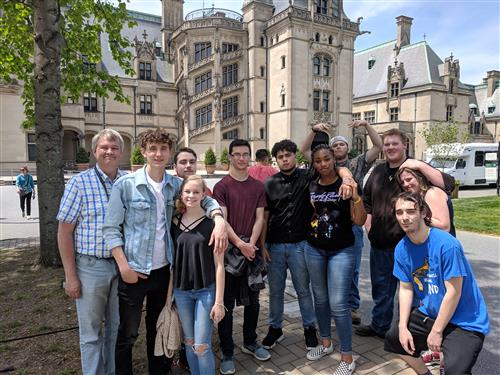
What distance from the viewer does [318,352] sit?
3697 millimetres

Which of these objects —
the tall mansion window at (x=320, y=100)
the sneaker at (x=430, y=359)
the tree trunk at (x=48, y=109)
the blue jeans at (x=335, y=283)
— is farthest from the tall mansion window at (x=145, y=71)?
the sneaker at (x=430, y=359)

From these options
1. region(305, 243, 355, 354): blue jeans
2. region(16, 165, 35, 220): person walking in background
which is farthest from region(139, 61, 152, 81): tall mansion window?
region(305, 243, 355, 354): blue jeans

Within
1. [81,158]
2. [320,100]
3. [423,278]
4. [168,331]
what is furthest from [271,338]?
[320,100]

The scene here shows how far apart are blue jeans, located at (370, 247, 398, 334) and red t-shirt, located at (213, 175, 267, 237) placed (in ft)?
5.12

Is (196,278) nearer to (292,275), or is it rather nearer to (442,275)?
(292,275)

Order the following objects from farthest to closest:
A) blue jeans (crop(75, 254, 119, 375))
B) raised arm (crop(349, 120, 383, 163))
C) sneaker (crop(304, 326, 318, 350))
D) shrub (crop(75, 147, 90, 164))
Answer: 1. shrub (crop(75, 147, 90, 164))
2. raised arm (crop(349, 120, 383, 163))
3. sneaker (crop(304, 326, 318, 350))
4. blue jeans (crop(75, 254, 119, 375))

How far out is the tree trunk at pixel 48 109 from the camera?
5.85 metres

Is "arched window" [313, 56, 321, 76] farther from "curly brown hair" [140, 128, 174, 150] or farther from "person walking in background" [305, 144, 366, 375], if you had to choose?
"curly brown hair" [140, 128, 174, 150]

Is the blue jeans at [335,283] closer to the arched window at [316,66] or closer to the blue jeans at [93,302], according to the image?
the blue jeans at [93,302]

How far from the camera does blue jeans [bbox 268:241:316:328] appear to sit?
3.73 m

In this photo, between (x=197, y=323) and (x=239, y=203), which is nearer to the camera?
(x=197, y=323)

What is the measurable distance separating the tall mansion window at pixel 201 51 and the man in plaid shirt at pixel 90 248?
38.5 m

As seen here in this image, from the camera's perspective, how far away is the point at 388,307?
13.5 ft

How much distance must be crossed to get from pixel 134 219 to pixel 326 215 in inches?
71.2
